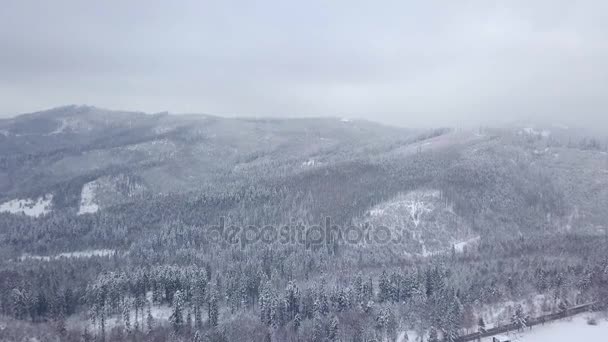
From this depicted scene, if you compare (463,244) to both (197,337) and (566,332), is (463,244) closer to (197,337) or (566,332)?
(566,332)

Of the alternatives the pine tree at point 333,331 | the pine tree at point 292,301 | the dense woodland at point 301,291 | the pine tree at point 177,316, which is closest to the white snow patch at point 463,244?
the dense woodland at point 301,291

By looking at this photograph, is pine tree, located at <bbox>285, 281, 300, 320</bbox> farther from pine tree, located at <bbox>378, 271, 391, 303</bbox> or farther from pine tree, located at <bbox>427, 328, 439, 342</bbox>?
pine tree, located at <bbox>427, 328, 439, 342</bbox>

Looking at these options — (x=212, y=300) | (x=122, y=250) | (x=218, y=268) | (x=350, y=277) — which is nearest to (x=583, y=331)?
(x=350, y=277)

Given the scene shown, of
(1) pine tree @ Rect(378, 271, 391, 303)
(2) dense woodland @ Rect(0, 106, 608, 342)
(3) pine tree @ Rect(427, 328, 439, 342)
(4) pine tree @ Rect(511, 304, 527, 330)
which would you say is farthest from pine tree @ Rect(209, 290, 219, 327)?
(4) pine tree @ Rect(511, 304, 527, 330)

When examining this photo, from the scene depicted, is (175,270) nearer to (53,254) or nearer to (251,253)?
(251,253)

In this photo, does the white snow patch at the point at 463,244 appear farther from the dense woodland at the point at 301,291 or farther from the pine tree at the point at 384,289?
the pine tree at the point at 384,289

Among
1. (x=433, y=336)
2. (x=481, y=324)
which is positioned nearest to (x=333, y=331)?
(x=433, y=336)

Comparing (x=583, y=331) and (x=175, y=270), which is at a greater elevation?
(x=175, y=270)

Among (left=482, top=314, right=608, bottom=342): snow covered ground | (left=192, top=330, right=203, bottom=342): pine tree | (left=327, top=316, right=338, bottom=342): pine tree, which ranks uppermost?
(left=192, top=330, right=203, bottom=342): pine tree
